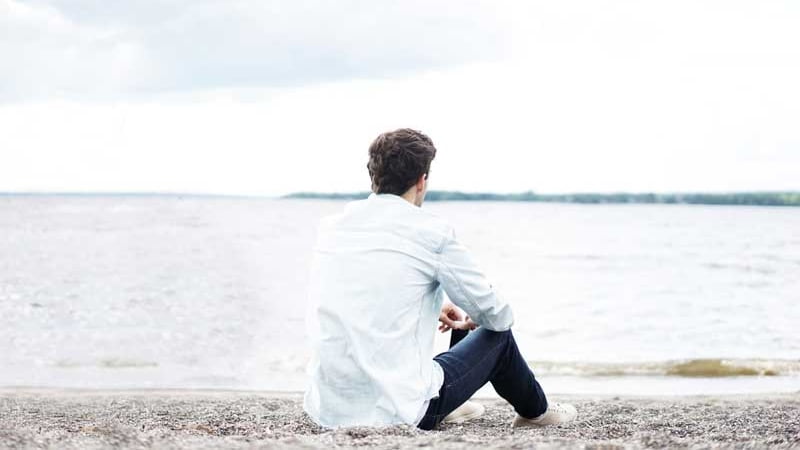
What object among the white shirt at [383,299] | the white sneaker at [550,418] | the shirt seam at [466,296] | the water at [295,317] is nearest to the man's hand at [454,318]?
the shirt seam at [466,296]

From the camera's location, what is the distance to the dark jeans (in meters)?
3.55

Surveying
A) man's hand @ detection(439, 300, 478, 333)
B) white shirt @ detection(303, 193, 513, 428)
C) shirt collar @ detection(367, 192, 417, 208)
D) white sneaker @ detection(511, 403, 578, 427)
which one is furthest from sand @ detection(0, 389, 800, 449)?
shirt collar @ detection(367, 192, 417, 208)

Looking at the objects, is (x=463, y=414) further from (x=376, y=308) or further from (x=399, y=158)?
(x=399, y=158)

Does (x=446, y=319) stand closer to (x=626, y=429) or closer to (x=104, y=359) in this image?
(x=626, y=429)

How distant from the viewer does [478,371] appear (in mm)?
3666

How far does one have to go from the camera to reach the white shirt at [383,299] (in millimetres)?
3189

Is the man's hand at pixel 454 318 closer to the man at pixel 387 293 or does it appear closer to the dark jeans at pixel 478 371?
the dark jeans at pixel 478 371

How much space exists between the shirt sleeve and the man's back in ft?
0.12

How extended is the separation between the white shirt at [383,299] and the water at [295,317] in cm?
576

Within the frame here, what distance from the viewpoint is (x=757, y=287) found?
770 inches

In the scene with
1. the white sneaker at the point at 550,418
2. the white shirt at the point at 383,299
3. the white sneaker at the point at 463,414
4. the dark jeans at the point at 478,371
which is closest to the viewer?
the white shirt at the point at 383,299

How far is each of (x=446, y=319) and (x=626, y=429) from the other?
168cm

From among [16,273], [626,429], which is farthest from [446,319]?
[16,273]

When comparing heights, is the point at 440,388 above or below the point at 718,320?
above
